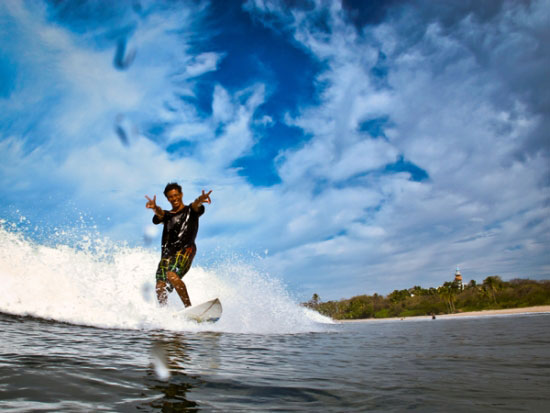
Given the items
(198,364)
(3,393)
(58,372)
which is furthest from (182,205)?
(3,393)

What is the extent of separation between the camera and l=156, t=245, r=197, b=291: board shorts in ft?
26.9

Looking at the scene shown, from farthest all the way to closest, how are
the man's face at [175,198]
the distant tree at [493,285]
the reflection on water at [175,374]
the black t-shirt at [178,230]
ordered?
1. the distant tree at [493,285]
2. the man's face at [175,198]
3. the black t-shirt at [178,230]
4. the reflection on water at [175,374]

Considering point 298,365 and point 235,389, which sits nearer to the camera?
point 235,389

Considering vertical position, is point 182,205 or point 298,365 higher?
point 182,205

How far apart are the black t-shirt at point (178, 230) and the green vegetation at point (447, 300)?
59.0 m

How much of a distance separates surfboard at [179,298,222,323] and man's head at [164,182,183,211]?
Result: 2.36m

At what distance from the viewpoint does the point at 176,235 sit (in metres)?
8.51

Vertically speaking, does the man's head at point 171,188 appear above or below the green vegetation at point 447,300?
above

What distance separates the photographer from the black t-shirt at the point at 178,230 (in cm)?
848

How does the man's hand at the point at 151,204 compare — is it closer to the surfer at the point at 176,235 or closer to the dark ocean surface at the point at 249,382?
the surfer at the point at 176,235

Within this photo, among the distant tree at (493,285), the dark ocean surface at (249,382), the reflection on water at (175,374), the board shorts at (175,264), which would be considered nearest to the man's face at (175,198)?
the board shorts at (175,264)

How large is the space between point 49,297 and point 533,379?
8797 mm

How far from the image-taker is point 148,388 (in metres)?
2.22

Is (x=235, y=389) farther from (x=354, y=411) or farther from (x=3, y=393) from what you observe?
(x=3, y=393)
